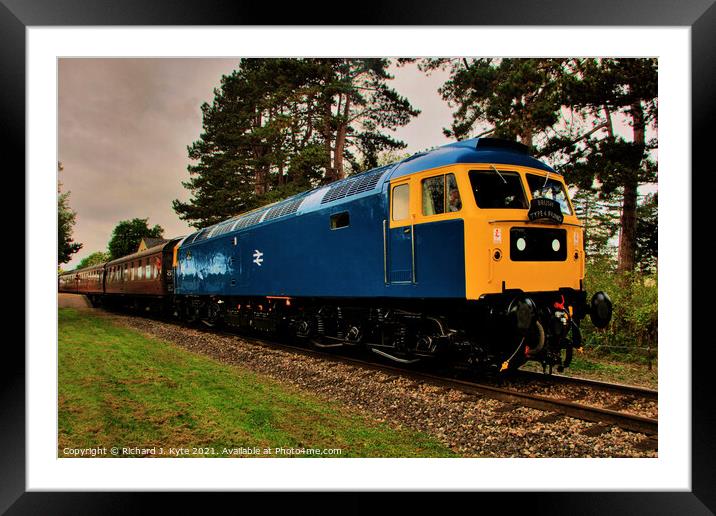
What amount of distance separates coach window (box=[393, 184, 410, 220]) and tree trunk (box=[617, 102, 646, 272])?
329 centimetres

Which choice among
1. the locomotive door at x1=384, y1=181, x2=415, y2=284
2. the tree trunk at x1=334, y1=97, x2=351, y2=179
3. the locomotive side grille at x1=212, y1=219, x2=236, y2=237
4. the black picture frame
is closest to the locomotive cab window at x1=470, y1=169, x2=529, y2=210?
the locomotive door at x1=384, y1=181, x2=415, y2=284

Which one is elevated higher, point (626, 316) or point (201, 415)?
point (626, 316)

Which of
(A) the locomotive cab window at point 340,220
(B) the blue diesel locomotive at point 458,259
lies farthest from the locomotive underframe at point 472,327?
(A) the locomotive cab window at point 340,220

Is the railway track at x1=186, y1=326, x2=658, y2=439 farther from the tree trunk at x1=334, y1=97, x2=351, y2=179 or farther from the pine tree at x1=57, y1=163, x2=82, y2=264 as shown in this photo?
the tree trunk at x1=334, y1=97, x2=351, y2=179

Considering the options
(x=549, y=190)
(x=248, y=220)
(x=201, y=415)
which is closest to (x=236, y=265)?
(x=248, y=220)

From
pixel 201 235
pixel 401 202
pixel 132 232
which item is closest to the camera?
pixel 401 202

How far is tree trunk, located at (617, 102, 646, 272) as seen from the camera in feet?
21.8

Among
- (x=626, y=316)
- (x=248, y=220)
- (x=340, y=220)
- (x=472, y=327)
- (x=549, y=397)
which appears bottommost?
(x=549, y=397)

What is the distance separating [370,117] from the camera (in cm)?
1237

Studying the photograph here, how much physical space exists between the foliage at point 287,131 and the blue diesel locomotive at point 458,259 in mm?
2689

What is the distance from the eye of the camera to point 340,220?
8.23 meters

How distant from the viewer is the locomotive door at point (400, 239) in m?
6.67
